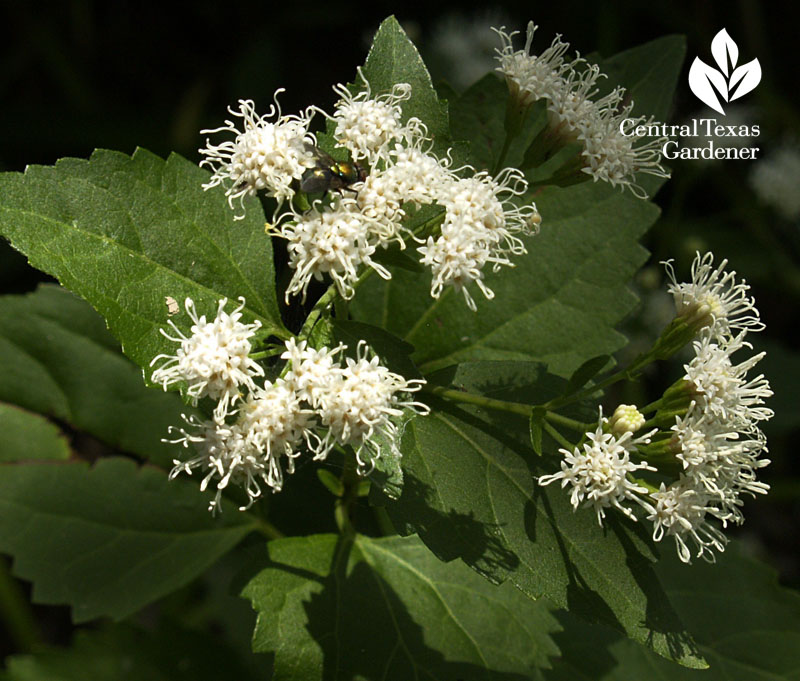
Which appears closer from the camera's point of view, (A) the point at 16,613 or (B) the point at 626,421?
(B) the point at 626,421

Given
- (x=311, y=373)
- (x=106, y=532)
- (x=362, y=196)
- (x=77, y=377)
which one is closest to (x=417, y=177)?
(x=362, y=196)

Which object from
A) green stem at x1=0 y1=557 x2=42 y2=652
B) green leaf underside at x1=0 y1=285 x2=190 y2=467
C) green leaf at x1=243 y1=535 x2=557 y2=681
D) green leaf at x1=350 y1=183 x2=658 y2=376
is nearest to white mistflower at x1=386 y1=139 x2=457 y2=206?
green leaf at x1=350 y1=183 x2=658 y2=376

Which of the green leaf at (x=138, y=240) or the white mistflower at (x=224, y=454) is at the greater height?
the green leaf at (x=138, y=240)

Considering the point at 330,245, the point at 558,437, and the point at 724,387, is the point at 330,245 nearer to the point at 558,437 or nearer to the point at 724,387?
the point at 558,437

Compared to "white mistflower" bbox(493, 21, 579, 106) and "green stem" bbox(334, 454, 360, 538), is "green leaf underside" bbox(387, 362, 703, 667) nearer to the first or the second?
"green stem" bbox(334, 454, 360, 538)

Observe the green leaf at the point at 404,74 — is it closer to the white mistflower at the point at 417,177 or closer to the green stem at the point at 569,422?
the white mistflower at the point at 417,177

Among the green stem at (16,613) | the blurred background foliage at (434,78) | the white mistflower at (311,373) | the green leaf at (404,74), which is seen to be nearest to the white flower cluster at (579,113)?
the green leaf at (404,74)
